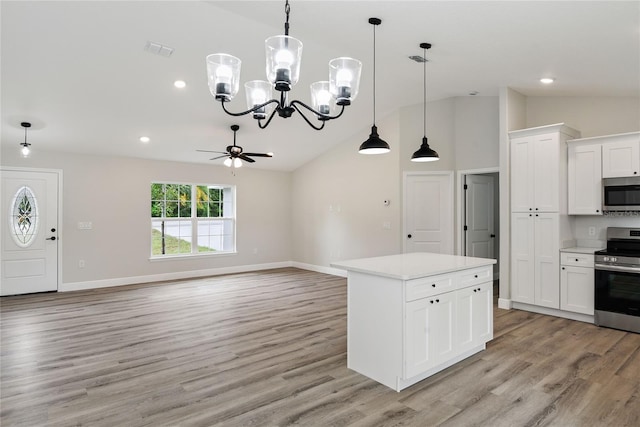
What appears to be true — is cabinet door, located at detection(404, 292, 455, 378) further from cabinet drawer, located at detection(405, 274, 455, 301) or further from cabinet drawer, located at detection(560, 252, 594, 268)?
cabinet drawer, located at detection(560, 252, 594, 268)

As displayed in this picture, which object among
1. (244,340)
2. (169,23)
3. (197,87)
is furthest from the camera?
(197,87)

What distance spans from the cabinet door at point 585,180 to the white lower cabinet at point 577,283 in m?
0.62

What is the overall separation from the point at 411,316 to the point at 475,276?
3.17 feet

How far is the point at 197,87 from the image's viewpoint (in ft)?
15.9

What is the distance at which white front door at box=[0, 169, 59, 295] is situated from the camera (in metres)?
6.09

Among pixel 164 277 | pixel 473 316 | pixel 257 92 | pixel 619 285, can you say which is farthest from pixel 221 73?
pixel 164 277

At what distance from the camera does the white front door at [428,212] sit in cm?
641

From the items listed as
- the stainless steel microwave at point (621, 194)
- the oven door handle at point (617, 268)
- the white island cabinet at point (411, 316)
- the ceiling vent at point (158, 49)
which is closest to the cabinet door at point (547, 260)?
the oven door handle at point (617, 268)

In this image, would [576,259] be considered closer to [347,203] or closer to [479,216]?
[479,216]

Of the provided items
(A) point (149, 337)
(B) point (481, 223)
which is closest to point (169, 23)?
(A) point (149, 337)

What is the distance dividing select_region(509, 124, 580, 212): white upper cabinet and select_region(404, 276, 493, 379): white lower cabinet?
6.29 feet

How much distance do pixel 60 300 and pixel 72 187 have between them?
1.99 m

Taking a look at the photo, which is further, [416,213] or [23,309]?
[416,213]

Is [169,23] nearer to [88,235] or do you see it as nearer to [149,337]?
[149,337]
